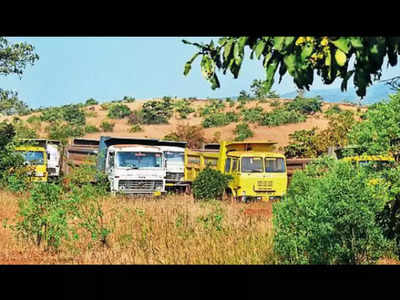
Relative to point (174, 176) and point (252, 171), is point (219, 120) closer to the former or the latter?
point (174, 176)

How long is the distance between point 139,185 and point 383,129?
13300mm

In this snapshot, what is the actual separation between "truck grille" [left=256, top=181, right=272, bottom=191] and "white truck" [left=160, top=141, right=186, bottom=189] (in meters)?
3.93

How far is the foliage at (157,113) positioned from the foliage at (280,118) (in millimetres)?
11410

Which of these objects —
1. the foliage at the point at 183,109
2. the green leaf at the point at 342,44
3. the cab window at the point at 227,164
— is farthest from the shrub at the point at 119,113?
the green leaf at the point at 342,44

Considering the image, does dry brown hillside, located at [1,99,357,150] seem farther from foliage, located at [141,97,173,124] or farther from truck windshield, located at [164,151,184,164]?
truck windshield, located at [164,151,184,164]

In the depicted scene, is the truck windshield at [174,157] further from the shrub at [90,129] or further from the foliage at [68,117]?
the foliage at [68,117]

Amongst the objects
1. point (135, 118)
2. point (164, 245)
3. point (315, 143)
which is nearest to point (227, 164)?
point (315, 143)

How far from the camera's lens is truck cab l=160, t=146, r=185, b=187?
2353cm

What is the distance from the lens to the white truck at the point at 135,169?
2031 centimetres

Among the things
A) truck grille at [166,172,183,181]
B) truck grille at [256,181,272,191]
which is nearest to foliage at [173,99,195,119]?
truck grille at [166,172,183,181]
